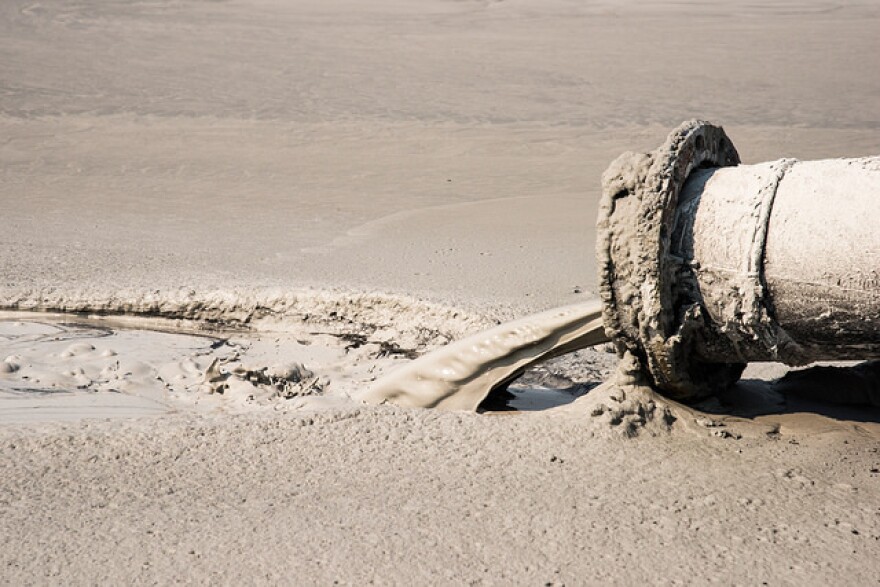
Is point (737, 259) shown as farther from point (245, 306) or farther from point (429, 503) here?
point (245, 306)

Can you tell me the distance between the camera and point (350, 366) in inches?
179

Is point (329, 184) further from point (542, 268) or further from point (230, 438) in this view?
point (230, 438)

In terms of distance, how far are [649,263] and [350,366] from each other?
174cm

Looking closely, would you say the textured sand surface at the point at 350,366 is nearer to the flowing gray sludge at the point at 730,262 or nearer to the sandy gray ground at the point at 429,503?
the sandy gray ground at the point at 429,503

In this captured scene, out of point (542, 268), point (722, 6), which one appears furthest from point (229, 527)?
point (722, 6)

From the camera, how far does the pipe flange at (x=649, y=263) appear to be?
10.7 ft

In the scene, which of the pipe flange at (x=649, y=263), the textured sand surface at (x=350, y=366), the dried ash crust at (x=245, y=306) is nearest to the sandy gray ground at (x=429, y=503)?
the textured sand surface at (x=350, y=366)

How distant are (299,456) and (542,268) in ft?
9.75

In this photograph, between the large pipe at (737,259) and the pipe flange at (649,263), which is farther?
the pipe flange at (649,263)

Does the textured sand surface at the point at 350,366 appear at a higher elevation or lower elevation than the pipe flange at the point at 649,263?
lower

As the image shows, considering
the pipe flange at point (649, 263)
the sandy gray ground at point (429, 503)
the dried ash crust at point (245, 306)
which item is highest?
the pipe flange at point (649, 263)

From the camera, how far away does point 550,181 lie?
952 cm

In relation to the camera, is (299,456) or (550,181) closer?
(299,456)

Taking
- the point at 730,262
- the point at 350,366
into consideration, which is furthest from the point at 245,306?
the point at 730,262
